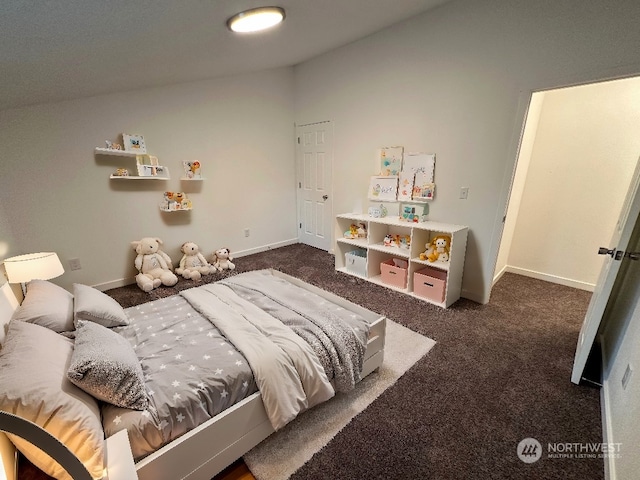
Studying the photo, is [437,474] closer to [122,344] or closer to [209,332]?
[209,332]

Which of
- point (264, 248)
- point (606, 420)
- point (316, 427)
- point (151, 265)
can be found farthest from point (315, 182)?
point (606, 420)

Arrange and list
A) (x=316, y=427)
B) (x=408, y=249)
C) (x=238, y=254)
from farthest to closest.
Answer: (x=238, y=254), (x=408, y=249), (x=316, y=427)

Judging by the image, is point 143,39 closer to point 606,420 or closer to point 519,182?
point 606,420

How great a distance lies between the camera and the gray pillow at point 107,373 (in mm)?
1044

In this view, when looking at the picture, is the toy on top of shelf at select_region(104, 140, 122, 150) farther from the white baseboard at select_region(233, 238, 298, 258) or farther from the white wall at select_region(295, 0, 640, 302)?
the white wall at select_region(295, 0, 640, 302)

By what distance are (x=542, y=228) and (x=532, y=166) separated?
75 centimetres

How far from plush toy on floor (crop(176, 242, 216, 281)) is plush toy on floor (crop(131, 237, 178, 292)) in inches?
6.4

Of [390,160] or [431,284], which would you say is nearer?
[431,284]

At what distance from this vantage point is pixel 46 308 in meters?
1.42

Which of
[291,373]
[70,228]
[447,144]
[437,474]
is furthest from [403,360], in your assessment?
[70,228]

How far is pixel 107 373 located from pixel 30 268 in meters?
1.29

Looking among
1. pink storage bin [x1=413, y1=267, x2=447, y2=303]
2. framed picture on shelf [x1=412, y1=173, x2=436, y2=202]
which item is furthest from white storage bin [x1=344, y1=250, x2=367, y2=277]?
framed picture on shelf [x1=412, y1=173, x2=436, y2=202]

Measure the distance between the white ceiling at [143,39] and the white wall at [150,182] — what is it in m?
0.35

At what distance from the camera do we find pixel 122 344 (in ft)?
4.36
